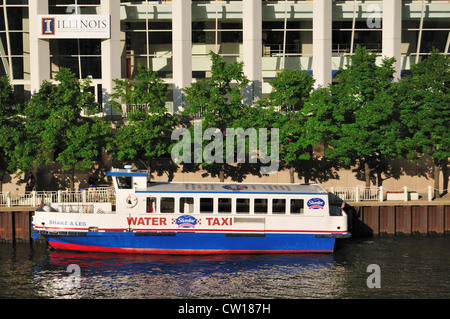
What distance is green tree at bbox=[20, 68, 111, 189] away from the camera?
5103 centimetres

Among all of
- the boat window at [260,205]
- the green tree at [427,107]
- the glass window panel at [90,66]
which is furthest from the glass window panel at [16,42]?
the green tree at [427,107]

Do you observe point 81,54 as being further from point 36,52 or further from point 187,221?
point 187,221

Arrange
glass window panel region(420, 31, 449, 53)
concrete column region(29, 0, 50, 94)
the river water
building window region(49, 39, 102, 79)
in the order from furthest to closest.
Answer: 1. glass window panel region(420, 31, 449, 53)
2. building window region(49, 39, 102, 79)
3. concrete column region(29, 0, 50, 94)
4. the river water

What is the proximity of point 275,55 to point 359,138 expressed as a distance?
12.6 m

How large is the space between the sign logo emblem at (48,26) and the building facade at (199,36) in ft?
0.25

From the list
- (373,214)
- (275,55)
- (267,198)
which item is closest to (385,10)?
(275,55)

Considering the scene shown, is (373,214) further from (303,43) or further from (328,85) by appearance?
(303,43)

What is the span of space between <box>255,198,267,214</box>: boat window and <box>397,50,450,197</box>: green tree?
44.0ft

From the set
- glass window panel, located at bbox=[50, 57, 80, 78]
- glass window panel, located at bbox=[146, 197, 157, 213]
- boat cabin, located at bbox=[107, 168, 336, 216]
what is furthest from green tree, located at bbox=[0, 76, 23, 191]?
glass window panel, located at bbox=[146, 197, 157, 213]

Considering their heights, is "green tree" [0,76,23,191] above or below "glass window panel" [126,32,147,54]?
below

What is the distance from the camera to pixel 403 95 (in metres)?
53.6

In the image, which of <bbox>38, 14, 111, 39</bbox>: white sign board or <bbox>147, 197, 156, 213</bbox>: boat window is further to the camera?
<bbox>38, 14, 111, 39</bbox>: white sign board

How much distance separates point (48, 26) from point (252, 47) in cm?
1554

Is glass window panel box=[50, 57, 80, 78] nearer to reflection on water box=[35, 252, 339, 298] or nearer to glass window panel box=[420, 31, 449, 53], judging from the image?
reflection on water box=[35, 252, 339, 298]
